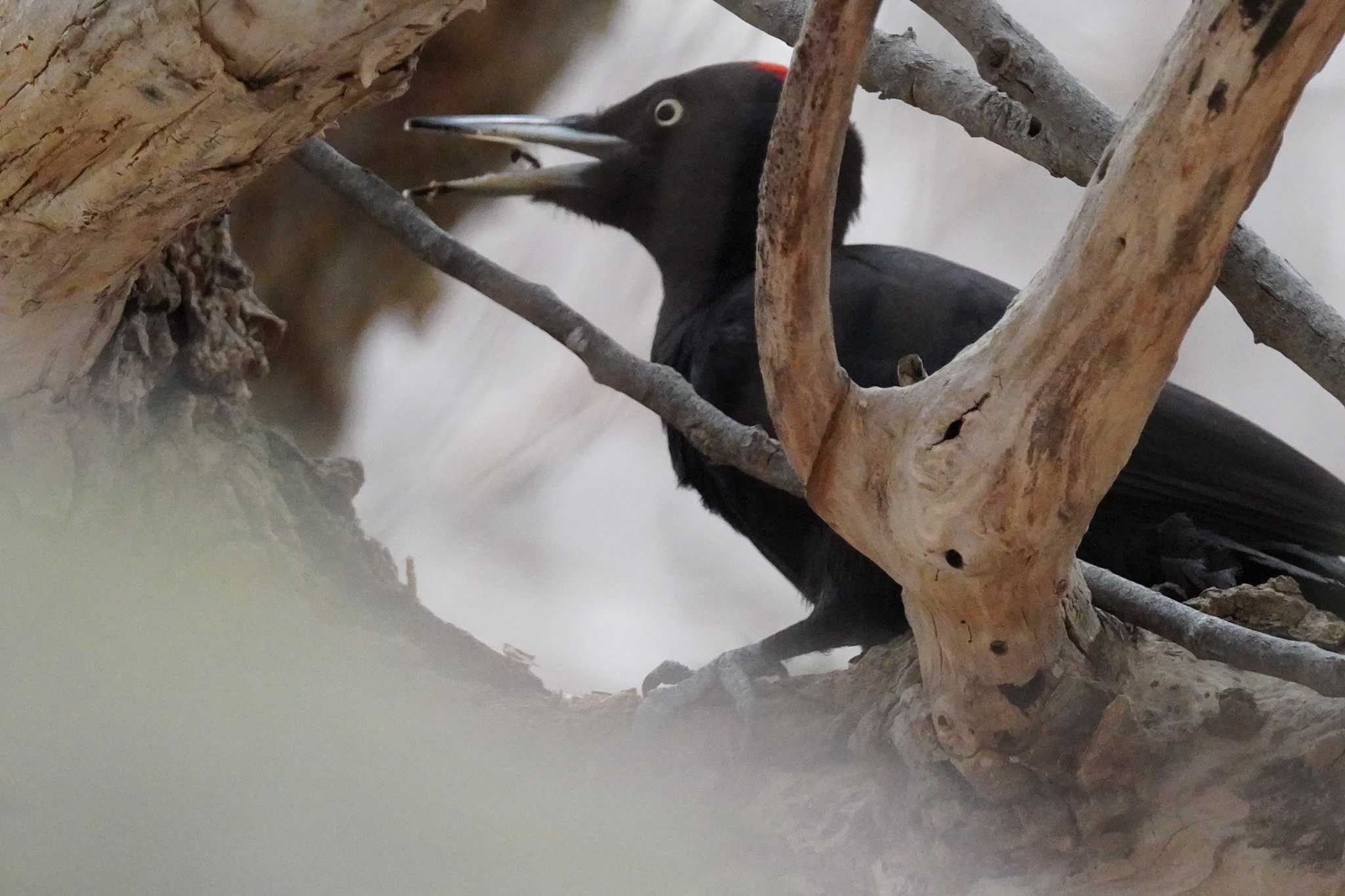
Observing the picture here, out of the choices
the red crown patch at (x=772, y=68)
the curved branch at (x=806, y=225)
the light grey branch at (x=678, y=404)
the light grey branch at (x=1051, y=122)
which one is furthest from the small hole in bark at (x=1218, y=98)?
the red crown patch at (x=772, y=68)

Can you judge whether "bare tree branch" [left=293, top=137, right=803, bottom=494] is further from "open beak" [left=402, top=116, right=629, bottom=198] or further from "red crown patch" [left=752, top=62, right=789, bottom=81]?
"red crown patch" [left=752, top=62, right=789, bottom=81]

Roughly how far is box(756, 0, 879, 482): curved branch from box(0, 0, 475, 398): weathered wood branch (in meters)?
0.27

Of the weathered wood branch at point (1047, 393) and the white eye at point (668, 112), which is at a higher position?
the white eye at point (668, 112)

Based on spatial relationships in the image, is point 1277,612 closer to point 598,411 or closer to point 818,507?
point 818,507

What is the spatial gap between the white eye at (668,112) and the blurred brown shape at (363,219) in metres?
0.32

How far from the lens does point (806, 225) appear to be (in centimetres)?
76

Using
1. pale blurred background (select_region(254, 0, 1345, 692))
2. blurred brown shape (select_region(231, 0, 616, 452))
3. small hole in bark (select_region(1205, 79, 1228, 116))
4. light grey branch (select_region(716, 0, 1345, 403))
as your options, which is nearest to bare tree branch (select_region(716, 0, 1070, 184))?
light grey branch (select_region(716, 0, 1345, 403))

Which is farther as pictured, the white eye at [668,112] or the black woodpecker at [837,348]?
the white eye at [668,112]

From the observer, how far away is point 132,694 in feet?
3.71

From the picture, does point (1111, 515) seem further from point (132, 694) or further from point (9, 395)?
point (9, 395)

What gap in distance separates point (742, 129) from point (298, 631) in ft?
3.27

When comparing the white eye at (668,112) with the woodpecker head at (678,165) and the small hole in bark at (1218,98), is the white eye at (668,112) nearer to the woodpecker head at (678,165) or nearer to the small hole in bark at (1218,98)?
the woodpecker head at (678,165)

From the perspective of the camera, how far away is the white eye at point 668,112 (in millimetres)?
1872

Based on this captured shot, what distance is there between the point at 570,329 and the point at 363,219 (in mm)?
1194
